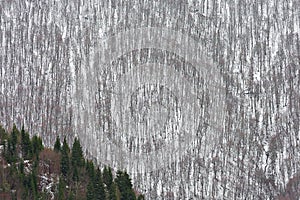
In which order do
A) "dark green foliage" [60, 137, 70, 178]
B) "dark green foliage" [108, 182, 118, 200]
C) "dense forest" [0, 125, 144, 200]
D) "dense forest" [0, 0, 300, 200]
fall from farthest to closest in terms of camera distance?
"dense forest" [0, 0, 300, 200]
"dark green foliage" [60, 137, 70, 178]
"dark green foliage" [108, 182, 118, 200]
"dense forest" [0, 125, 144, 200]

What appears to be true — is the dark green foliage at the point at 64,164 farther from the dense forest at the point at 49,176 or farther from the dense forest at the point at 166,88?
the dense forest at the point at 166,88

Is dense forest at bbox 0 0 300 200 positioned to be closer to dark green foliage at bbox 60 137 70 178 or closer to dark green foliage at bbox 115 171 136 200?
dark green foliage at bbox 115 171 136 200

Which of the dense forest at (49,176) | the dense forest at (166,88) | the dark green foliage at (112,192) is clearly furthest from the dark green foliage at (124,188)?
the dense forest at (166,88)

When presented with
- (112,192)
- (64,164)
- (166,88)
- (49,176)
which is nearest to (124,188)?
(112,192)

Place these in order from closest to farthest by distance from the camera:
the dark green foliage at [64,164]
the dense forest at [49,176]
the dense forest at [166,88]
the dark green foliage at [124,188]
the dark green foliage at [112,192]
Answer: the dense forest at [49,176], the dark green foliage at [112,192], the dark green foliage at [64,164], the dark green foliage at [124,188], the dense forest at [166,88]

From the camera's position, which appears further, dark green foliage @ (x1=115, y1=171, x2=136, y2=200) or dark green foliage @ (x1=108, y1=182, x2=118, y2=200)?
dark green foliage @ (x1=115, y1=171, x2=136, y2=200)

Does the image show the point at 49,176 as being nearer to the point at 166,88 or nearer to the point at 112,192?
the point at 112,192

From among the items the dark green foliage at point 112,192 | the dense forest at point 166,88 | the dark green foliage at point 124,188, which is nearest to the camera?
the dark green foliage at point 112,192

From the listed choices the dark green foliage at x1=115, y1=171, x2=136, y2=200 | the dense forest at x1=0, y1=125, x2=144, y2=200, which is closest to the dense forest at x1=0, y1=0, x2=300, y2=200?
the dark green foliage at x1=115, y1=171, x2=136, y2=200

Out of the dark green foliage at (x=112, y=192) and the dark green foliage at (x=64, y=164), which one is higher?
the dark green foliage at (x=64, y=164)
